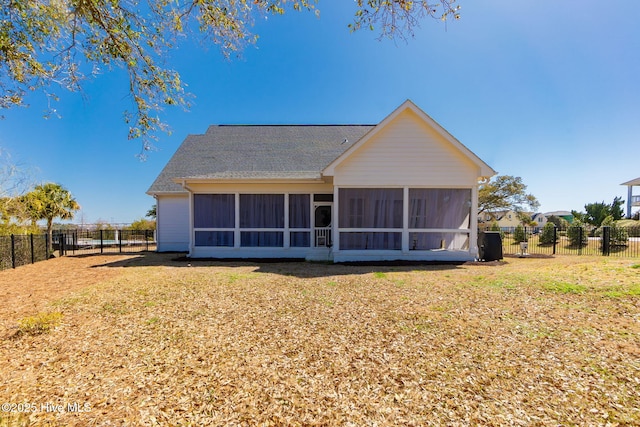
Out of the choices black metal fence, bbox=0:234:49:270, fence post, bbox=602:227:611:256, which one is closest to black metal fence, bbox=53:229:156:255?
black metal fence, bbox=0:234:49:270

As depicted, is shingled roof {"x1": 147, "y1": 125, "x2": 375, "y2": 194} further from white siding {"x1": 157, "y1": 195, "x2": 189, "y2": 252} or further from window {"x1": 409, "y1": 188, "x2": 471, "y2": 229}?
window {"x1": 409, "y1": 188, "x2": 471, "y2": 229}

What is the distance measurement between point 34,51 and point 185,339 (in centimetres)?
676

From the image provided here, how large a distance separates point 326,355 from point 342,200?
7645 millimetres

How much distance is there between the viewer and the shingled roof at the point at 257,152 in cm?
1330

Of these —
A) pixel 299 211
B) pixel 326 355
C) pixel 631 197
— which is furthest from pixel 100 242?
pixel 631 197

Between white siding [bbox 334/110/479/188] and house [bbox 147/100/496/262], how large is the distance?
0.04 m

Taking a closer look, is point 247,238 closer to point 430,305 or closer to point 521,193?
point 430,305

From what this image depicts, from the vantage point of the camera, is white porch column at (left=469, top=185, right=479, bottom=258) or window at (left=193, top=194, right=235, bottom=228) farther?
window at (left=193, top=194, right=235, bottom=228)

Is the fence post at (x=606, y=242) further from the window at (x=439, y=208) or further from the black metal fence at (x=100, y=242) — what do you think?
the black metal fence at (x=100, y=242)

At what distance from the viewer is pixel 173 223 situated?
1456 centimetres

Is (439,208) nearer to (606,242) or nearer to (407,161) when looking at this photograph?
(407,161)

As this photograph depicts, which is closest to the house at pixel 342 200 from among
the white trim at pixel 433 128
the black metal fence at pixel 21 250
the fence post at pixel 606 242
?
the white trim at pixel 433 128

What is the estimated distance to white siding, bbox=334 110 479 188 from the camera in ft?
33.7

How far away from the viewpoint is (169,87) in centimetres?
615
